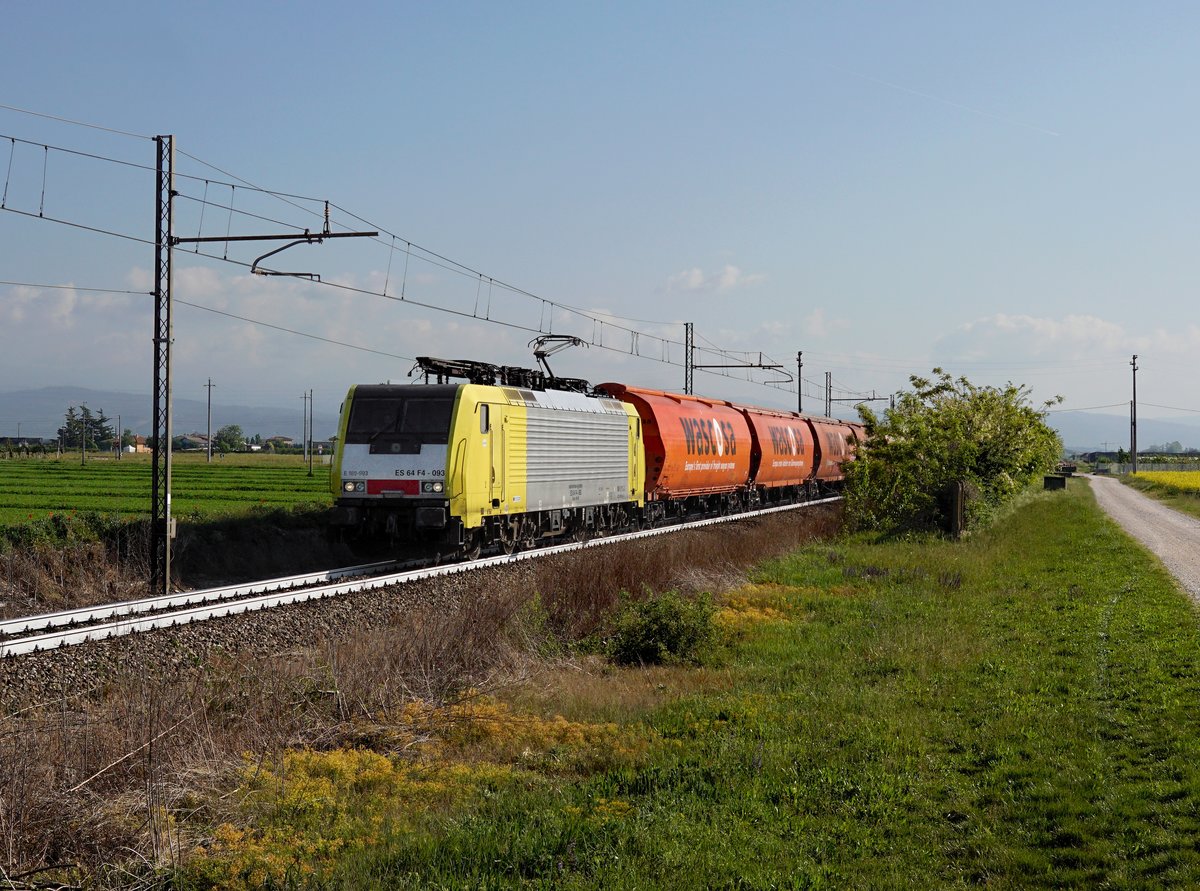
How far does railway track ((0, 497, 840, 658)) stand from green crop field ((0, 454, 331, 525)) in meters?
7.78

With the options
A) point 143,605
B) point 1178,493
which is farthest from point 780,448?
point 1178,493

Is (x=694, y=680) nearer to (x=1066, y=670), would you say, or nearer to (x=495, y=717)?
(x=495, y=717)

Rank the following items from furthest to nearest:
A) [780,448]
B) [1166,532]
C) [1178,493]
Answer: [1178,493]
[780,448]
[1166,532]

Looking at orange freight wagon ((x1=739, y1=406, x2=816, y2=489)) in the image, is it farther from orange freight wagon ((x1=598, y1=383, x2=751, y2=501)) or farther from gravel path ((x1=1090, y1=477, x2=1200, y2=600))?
gravel path ((x1=1090, y1=477, x2=1200, y2=600))

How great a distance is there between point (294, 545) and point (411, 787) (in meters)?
15.9

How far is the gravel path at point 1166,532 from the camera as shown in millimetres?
22359

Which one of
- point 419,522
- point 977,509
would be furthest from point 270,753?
point 977,509

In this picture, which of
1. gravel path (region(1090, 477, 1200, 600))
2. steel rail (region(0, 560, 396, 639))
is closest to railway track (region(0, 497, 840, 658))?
steel rail (region(0, 560, 396, 639))

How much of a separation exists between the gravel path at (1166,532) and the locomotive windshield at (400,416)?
12.9m

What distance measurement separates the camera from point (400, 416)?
65.3 feet

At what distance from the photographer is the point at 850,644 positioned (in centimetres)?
1401

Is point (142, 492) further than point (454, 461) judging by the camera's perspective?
Yes

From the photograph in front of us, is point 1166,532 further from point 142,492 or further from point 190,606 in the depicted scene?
point 142,492

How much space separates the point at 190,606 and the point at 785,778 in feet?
32.7
